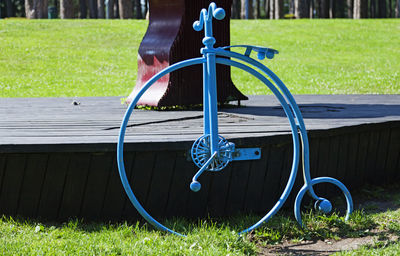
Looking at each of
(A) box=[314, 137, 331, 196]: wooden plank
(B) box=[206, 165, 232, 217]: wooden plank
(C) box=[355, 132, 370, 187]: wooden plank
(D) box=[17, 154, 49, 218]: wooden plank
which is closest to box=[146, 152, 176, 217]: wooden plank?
(B) box=[206, 165, 232, 217]: wooden plank

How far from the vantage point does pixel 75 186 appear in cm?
350

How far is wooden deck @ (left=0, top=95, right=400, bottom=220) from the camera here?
11.2ft

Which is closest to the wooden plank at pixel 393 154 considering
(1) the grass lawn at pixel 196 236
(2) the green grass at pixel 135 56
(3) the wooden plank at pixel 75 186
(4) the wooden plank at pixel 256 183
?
(1) the grass lawn at pixel 196 236

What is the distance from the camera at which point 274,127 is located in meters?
3.99

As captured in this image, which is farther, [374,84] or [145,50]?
[374,84]

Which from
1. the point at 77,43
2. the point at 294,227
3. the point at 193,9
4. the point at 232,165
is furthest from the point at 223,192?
the point at 77,43

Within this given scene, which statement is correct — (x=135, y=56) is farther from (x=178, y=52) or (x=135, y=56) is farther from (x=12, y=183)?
(x=12, y=183)

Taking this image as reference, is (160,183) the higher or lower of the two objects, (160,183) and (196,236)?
the higher

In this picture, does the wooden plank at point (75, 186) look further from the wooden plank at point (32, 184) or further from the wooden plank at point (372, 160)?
the wooden plank at point (372, 160)

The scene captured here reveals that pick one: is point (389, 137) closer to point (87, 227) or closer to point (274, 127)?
point (274, 127)

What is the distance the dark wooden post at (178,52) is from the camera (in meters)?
5.54

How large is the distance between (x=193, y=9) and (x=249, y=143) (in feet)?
8.26

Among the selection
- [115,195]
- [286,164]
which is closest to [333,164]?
[286,164]

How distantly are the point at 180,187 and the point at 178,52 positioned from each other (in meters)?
2.27
